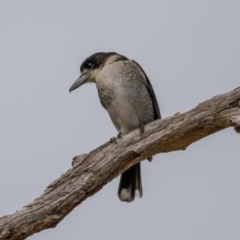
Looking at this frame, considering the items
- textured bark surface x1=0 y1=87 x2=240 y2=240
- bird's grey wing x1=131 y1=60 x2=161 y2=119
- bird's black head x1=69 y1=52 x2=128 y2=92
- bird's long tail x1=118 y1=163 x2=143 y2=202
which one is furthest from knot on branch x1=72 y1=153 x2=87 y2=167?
bird's black head x1=69 y1=52 x2=128 y2=92

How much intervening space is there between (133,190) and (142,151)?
1.02 m

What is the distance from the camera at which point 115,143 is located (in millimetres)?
4758

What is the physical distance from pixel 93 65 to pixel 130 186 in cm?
120

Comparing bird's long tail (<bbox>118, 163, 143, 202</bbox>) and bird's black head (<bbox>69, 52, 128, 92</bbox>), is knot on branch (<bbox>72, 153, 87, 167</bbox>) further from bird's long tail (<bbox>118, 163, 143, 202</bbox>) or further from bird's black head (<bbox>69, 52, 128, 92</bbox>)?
bird's black head (<bbox>69, 52, 128, 92</bbox>)

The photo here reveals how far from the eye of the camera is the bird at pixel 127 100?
5.76 m

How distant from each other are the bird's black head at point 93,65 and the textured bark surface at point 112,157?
A: 56.0 inches

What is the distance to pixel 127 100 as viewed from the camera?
19.1ft

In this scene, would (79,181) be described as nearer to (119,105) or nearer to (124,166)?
(124,166)

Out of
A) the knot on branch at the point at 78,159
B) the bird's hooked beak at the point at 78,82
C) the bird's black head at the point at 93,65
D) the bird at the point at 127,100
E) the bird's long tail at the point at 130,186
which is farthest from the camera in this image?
the bird's hooked beak at the point at 78,82

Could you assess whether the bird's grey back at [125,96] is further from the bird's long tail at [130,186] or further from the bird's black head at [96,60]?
the bird's long tail at [130,186]

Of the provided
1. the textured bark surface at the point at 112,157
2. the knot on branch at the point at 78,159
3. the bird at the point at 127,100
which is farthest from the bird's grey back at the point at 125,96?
the knot on branch at the point at 78,159

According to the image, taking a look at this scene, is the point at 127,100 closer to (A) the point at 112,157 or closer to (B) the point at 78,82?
(B) the point at 78,82

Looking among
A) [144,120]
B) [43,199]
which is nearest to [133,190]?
[144,120]

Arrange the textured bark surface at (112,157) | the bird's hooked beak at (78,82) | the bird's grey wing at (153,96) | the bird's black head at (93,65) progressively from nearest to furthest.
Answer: the textured bark surface at (112,157)
the bird's grey wing at (153,96)
the bird's black head at (93,65)
the bird's hooked beak at (78,82)
